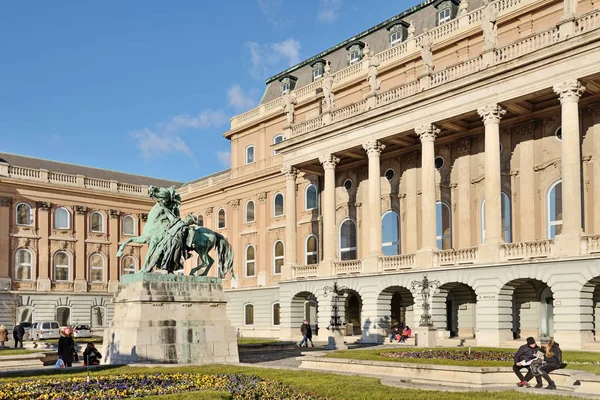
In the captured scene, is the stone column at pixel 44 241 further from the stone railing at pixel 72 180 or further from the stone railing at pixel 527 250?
the stone railing at pixel 527 250

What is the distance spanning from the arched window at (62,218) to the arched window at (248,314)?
66.9 feet

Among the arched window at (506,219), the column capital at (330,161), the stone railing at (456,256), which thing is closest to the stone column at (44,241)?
the column capital at (330,161)

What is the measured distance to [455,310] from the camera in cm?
4391

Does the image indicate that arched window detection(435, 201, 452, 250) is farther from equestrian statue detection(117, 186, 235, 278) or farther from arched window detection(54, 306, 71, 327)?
arched window detection(54, 306, 71, 327)

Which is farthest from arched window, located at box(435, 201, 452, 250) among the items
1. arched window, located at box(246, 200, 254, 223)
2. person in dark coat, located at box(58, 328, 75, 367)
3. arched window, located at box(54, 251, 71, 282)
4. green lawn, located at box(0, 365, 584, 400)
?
arched window, located at box(54, 251, 71, 282)

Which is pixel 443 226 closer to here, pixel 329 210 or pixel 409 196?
pixel 409 196

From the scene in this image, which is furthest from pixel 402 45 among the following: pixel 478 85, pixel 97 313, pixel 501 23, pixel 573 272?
pixel 97 313

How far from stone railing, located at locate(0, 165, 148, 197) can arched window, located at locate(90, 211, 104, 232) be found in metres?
2.62

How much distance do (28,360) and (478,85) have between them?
2719 centimetres

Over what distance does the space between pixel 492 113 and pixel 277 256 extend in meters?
26.7

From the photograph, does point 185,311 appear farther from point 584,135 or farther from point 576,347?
point 584,135

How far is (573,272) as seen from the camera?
110 feet

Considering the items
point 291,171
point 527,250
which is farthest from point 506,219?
point 291,171

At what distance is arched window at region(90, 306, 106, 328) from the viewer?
→ 68188mm
